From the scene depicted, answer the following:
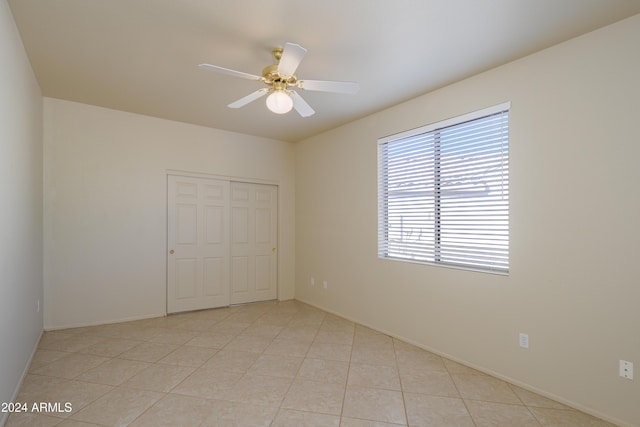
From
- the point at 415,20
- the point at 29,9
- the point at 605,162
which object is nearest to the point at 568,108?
the point at 605,162

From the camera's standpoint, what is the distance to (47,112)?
3.68 meters

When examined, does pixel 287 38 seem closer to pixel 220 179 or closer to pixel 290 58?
pixel 290 58

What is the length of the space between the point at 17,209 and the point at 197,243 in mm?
2358

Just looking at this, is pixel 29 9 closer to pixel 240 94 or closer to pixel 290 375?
pixel 240 94

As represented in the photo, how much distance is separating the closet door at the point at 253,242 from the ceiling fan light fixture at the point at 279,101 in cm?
286

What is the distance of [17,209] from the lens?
2.41 meters

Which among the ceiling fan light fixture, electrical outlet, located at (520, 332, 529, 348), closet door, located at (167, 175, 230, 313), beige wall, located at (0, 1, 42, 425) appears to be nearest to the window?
electrical outlet, located at (520, 332, 529, 348)

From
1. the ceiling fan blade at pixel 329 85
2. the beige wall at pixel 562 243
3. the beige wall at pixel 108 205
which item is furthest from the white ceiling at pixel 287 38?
the beige wall at pixel 108 205

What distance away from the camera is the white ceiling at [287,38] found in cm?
203

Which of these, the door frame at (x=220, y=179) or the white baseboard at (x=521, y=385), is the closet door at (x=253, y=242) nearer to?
the door frame at (x=220, y=179)

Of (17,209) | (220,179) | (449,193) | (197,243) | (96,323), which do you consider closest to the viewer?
(17,209)

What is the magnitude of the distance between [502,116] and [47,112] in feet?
15.7

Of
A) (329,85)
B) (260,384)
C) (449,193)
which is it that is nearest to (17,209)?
(260,384)

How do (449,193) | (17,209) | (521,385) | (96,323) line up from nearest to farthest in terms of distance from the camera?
(17,209) < (521,385) < (449,193) < (96,323)
